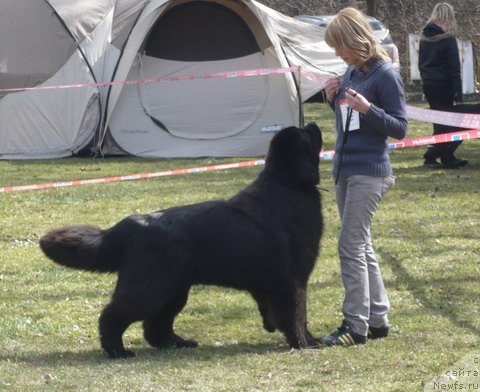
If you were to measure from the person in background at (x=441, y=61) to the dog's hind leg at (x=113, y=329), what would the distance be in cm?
799

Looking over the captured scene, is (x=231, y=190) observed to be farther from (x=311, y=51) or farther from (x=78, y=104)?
(x=311, y=51)

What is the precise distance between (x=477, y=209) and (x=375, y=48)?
214 inches

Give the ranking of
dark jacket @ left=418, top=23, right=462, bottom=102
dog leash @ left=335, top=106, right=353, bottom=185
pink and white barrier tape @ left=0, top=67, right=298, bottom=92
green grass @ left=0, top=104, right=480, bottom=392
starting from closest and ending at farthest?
green grass @ left=0, top=104, right=480, bottom=392 → dog leash @ left=335, top=106, right=353, bottom=185 → dark jacket @ left=418, top=23, right=462, bottom=102 → pink and white barrier tape @ left=0, top=67, right=298, bottom=92

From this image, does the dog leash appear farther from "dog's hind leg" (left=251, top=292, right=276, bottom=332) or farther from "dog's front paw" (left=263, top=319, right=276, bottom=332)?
"dog's front paw" (left=263, top=319, right=276, bottom=332)

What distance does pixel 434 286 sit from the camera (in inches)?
296

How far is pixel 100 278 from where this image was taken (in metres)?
7.96

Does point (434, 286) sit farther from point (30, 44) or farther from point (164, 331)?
point (30, 44)

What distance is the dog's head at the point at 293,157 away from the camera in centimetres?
581

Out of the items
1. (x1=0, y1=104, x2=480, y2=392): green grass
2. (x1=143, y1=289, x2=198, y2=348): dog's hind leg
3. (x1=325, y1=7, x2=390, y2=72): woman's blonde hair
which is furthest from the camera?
(x1=143, y1=289, x2=198, y2=348): dog's hind leg

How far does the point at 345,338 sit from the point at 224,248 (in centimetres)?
93

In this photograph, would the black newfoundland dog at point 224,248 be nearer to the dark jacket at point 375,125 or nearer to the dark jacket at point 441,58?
the dark jacket at point 375,125

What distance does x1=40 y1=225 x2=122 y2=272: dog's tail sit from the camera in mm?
5656

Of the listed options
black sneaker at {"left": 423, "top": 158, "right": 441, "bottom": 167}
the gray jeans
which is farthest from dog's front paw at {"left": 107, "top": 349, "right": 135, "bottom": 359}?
black sneaker at {"left": 423, "top": 158, "right": 441, "bottom": 167}

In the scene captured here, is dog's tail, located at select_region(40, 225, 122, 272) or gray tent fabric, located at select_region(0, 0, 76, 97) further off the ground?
gray tent fabric, located at select_region(0, 0, 76, 97)
